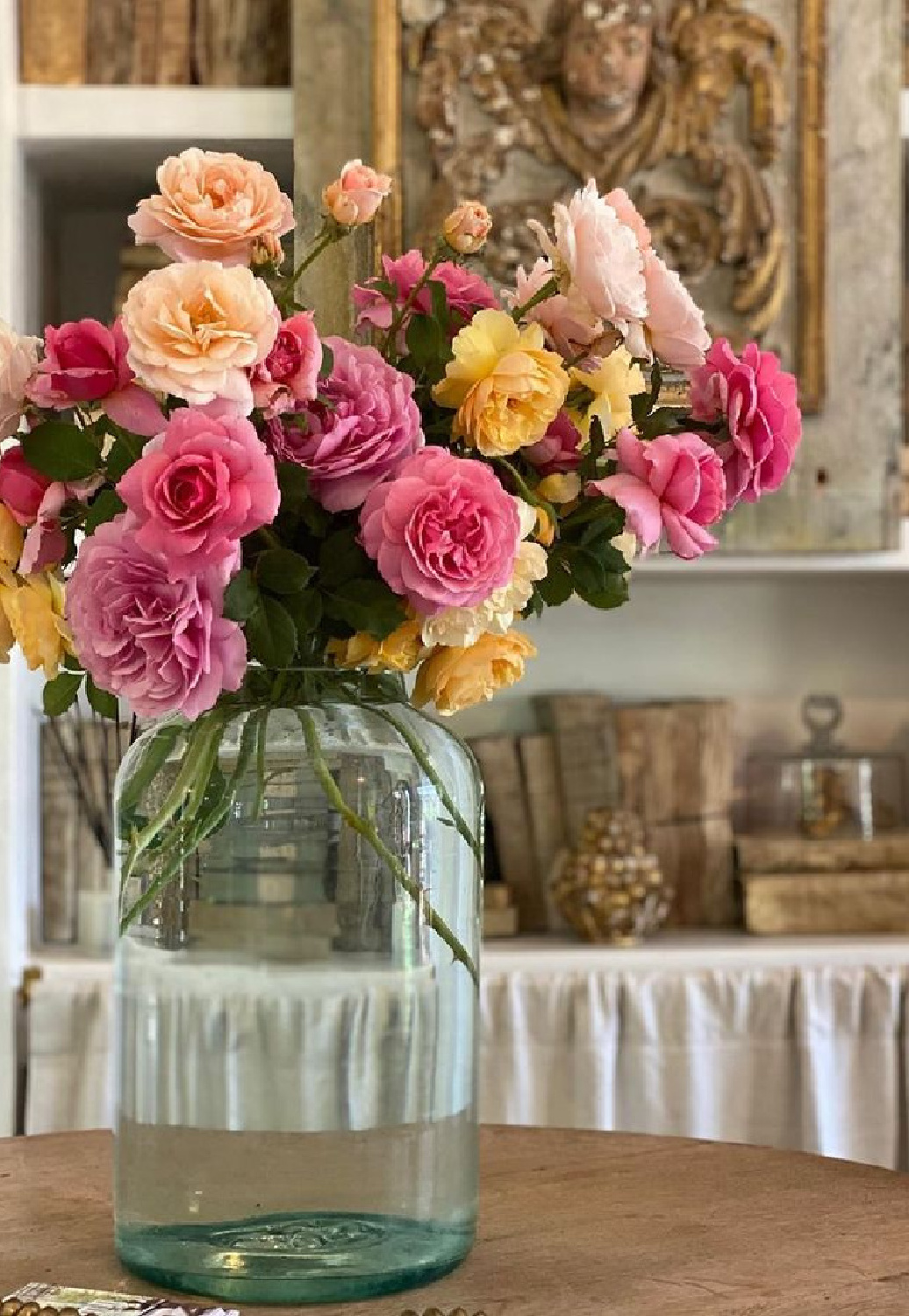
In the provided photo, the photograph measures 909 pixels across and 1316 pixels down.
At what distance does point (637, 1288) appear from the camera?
0.88 metres

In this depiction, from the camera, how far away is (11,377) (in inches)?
33.1

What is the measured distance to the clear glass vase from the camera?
85cm

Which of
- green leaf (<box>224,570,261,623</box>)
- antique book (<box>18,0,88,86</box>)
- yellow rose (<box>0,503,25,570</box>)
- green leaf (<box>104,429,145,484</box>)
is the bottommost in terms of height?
green leaf (<box>224,570,261,623</box>)

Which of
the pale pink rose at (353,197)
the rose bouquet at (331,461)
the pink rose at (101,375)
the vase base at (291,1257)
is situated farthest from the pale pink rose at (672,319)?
the vase base at (291,1257)

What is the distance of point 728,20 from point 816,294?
300 millimetres

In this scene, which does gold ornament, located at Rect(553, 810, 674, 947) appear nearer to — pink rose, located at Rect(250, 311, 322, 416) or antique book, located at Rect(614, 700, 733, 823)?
antique book, located at Rect(614, 700, 733, 823)

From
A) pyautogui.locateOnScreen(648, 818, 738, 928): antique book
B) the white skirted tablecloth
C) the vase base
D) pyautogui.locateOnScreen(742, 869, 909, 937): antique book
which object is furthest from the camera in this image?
pyautogui.locateOnScreen(648, 818, 738, 928): antique book

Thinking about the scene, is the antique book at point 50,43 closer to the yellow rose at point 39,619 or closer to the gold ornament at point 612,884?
the gold ornament at point 612,884

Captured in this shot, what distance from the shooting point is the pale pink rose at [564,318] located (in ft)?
2.84

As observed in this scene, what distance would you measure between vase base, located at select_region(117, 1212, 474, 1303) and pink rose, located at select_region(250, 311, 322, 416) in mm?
359

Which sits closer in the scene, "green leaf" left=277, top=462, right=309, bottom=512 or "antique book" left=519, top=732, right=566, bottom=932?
"green leaf" left=277, top=462, right=309, bottom=512

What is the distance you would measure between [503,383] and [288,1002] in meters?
0.29

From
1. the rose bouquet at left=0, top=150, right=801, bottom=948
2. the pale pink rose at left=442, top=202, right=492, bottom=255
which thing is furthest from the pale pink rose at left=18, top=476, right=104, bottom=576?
the pale pink rose at left=442, top=202, right=492, bottom=255

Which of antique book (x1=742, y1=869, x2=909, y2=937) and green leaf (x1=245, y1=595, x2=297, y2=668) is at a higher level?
green leaf (x1=245, y1=595, x2=297, y2=668)
